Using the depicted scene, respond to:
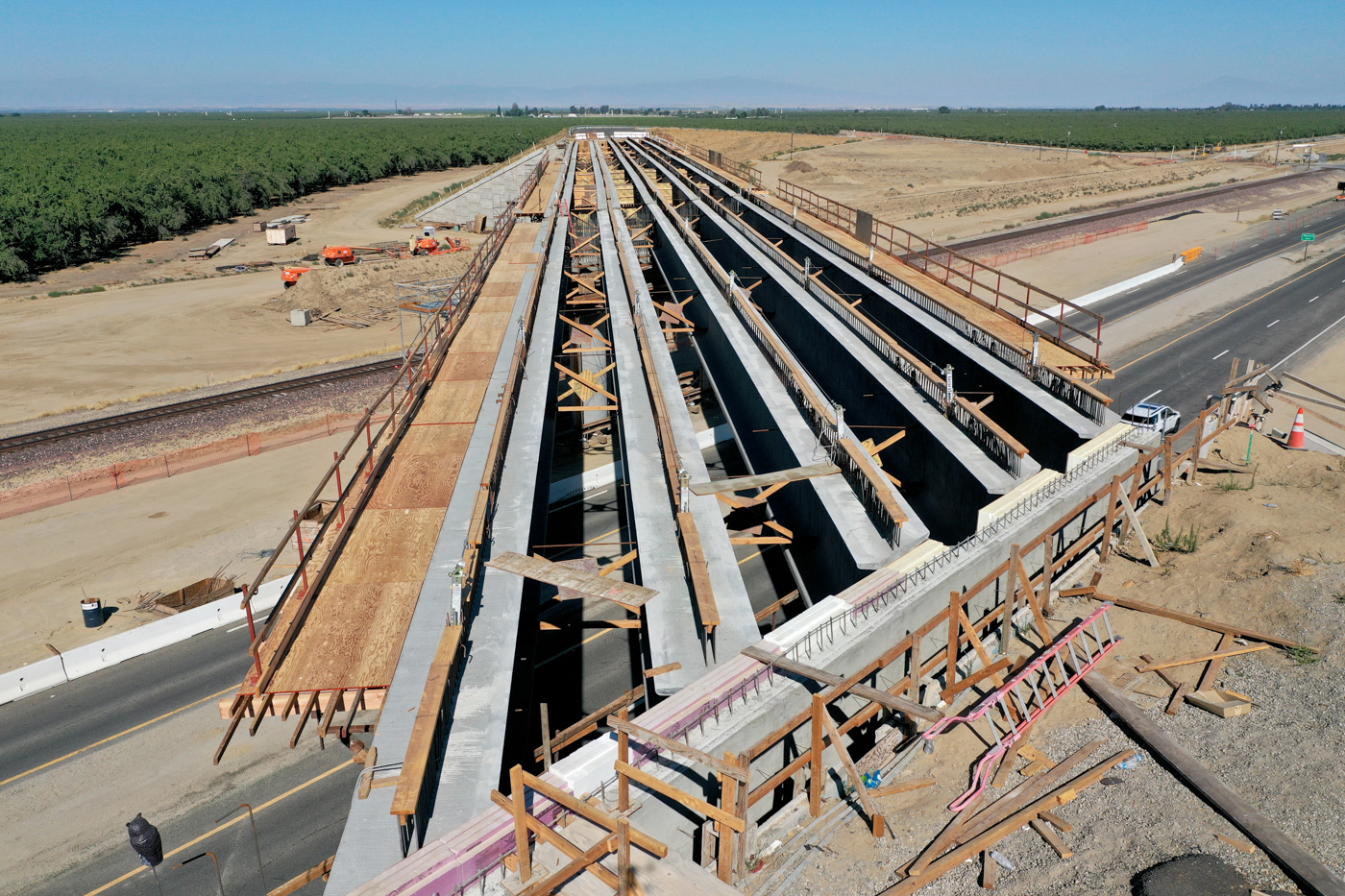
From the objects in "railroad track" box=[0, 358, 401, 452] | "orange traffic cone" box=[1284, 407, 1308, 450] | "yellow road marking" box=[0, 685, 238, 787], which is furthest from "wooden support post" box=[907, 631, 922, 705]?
"railroad track" box=[0, 358, 401, 452]

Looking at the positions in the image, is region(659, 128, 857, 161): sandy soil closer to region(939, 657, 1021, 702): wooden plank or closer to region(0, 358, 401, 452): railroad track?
region(0, 358, 401, 452): railroad track

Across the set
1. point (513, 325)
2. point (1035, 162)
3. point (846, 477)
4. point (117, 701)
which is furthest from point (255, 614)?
point (1035, 162)

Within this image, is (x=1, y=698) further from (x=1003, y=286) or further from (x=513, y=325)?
(x=1003, y=286)

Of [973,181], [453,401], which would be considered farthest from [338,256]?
[973,181]

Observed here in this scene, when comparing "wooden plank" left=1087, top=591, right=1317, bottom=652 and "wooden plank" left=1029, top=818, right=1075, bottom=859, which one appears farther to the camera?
"wooden plank" left=1087, top=591, right=1317, bottom=652

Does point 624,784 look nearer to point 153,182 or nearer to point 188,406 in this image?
point 188,406

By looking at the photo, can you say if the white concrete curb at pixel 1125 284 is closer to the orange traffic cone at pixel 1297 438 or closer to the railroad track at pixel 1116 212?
the railroad track at pixel 1116 212
